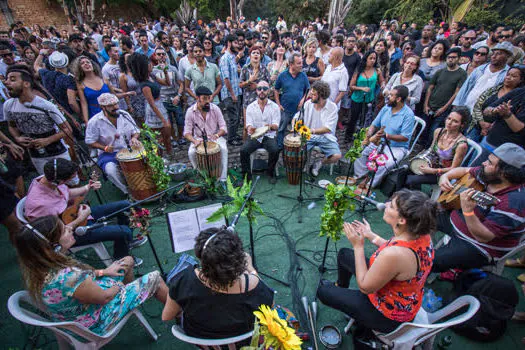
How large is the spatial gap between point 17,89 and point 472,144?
5.96 meters

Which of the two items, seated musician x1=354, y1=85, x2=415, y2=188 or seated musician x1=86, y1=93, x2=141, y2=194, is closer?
seated musician x1=86, y1=93, x2=141, y2=194

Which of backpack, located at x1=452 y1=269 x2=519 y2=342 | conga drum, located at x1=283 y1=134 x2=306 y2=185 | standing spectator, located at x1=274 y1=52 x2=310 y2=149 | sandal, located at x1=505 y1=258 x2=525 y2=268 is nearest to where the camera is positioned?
backpack, located at x1=452 y1=269 x2=519 y2=342

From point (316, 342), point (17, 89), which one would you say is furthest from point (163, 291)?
point (17, 89)

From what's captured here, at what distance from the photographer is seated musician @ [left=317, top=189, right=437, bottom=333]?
1831mm

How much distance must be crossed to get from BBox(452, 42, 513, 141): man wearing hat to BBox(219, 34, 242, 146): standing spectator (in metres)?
4.46

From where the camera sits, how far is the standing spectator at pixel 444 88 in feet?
16.3

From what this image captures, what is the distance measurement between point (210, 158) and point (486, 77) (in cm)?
472

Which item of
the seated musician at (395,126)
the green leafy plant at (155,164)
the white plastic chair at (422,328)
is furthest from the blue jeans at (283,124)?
the white plastic chair at (422,328)

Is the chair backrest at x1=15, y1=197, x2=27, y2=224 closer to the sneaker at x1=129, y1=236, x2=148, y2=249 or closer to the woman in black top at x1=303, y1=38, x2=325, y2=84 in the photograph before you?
the sneaker at x1=129, y1=236, x2=148, y2=249

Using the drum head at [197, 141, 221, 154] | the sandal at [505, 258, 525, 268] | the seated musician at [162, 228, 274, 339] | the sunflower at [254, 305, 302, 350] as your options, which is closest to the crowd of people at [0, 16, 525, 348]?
the seated musician at [162, 228, 274, 339]

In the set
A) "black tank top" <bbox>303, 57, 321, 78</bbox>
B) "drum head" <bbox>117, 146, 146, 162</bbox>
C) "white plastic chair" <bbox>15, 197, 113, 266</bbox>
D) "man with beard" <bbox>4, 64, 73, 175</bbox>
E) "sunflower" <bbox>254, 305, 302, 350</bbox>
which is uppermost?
"black tank top" <bbox>303, 57, 321, 78</bbox>

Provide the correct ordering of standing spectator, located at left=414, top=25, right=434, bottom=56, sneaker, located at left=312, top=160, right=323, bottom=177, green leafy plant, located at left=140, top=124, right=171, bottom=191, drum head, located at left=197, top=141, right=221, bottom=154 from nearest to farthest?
green leafy plant, located at left=140, top=124, right=171, bottom=191 < drum head, located at left=197, top=141, right=221, bottom=154 < sneaker, located at left=312, top=160, right=323, bottom=177 < standing spectator, located at left=414, top=25, right=434, bottom=56

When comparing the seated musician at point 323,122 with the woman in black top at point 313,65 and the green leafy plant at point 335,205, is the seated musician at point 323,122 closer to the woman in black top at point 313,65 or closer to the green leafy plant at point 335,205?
the woman in black top at point 313,65

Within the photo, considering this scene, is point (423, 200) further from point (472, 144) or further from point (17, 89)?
point (17, 89)
